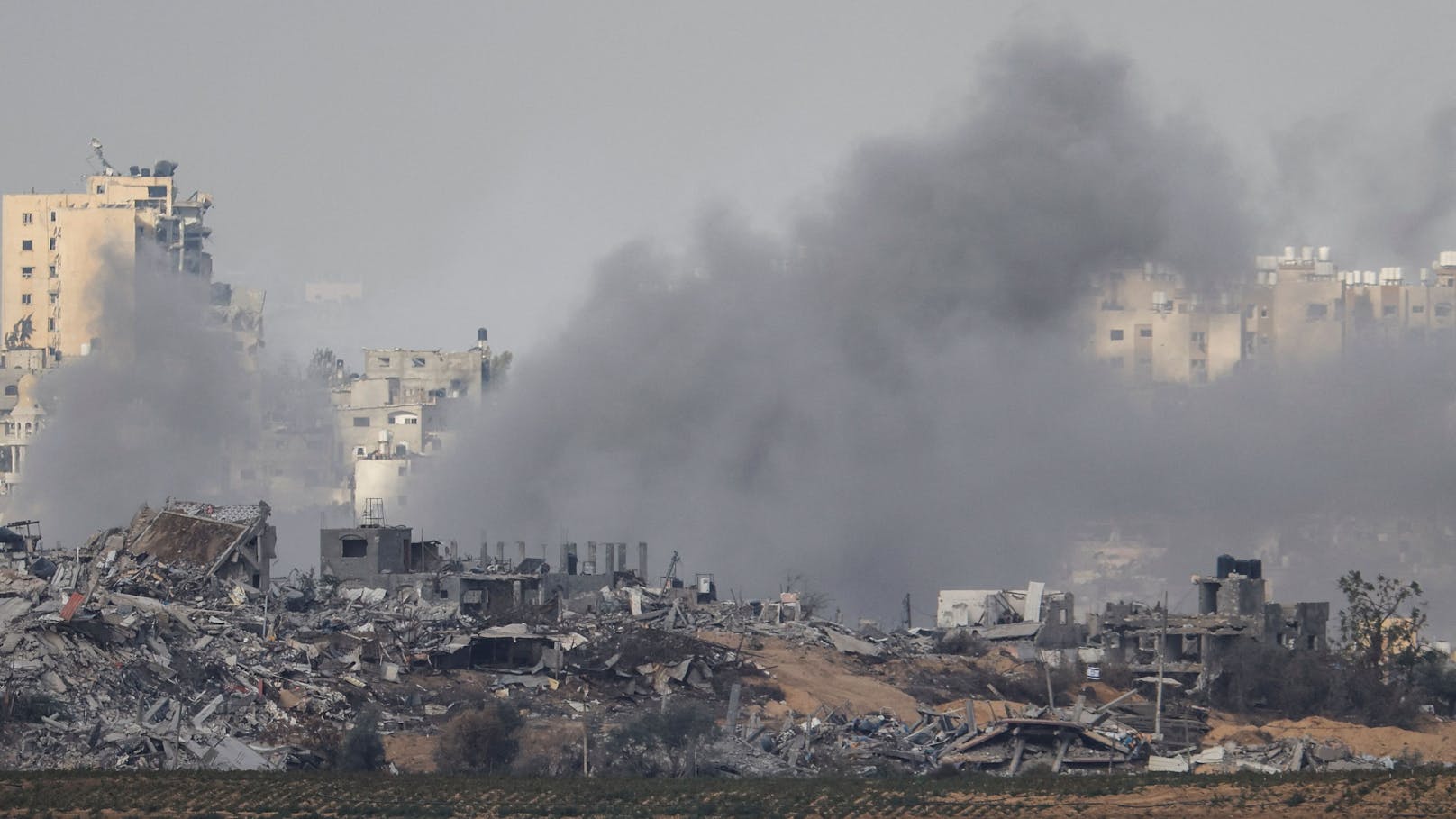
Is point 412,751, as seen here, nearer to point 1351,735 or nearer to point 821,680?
point 821,680

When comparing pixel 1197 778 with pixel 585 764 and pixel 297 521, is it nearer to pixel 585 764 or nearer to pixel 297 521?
pixel 585 764

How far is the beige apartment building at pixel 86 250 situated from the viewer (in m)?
125

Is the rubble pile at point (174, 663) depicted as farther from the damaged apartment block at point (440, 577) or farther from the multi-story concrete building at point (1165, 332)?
the multi-story concrete building at point (1165, 332)

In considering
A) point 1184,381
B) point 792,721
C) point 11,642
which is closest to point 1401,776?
point 792,721

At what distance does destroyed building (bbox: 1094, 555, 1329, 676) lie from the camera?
55688 millimetres

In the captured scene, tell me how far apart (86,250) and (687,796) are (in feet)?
331

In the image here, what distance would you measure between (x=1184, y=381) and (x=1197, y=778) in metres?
84.7

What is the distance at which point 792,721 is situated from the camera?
4256 centimetres

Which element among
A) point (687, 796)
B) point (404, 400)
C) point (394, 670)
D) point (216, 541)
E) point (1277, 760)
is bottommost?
point (1277, 760)

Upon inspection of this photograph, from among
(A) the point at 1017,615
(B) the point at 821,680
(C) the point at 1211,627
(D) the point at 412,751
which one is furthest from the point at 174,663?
(A) the point at 1017,615

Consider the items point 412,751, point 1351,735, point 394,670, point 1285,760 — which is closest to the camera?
point 1285,760

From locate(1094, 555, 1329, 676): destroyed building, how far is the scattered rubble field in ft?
67.2

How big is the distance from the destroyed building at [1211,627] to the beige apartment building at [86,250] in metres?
80.2

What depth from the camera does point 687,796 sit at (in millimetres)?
32750
